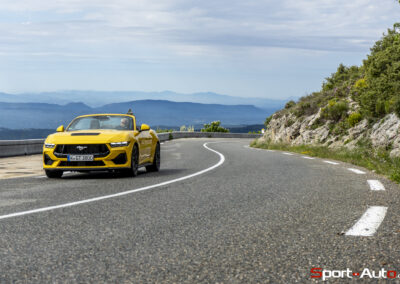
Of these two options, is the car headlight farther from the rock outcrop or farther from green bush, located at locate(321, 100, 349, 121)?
green bush, located at locate(321, 100, 349, 121)

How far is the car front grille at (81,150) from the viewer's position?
11.5m

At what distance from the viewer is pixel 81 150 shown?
11562 millimetres

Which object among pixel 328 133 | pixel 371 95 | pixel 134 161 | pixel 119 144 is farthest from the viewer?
pixel 328 133

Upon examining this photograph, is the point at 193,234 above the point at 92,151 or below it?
below

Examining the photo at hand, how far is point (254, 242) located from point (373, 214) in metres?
2.13

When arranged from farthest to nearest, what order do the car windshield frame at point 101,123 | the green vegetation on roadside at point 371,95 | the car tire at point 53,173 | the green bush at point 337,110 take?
the green bush at point 337,110 → the green vegetation on roadside at point 371,95 → the car windshield frame at point 101,123 → the car tire at point 53,173

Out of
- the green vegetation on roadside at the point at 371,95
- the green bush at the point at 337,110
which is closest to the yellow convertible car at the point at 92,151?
the green vegetation on roadside at the point at 371,95

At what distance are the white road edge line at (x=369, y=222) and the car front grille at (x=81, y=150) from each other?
6.21m

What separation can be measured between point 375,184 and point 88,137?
19.2ft

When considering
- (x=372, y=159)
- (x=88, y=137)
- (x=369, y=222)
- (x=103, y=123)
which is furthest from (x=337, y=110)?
(x=369, y=222)

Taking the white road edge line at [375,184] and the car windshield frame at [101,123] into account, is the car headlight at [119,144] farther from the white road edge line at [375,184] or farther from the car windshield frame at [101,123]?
the white road edge line at [375,184]

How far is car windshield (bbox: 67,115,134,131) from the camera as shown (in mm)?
12852

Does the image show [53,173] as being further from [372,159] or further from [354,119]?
[354,119]

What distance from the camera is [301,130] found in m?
31.2
